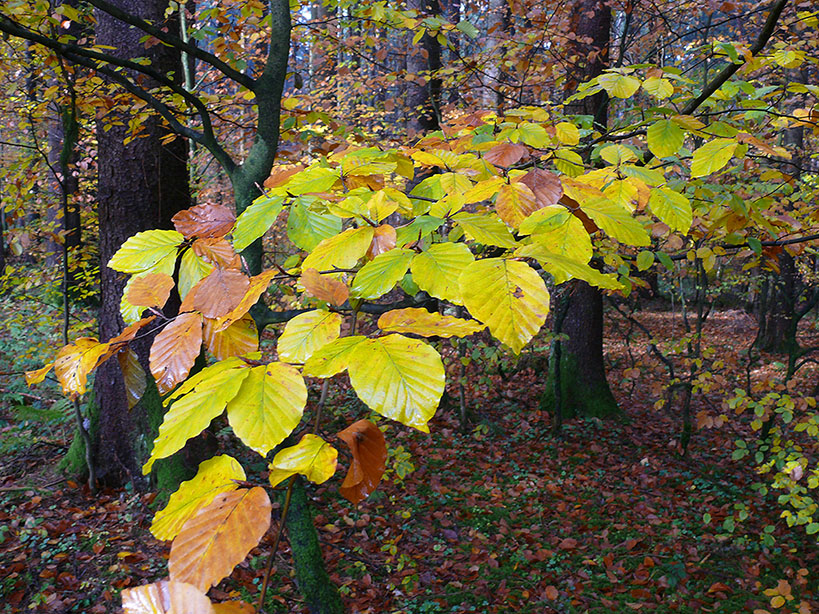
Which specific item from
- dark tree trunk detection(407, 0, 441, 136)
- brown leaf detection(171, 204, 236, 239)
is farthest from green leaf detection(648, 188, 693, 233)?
dark tree trunk detection(407, 0, 441, 136)

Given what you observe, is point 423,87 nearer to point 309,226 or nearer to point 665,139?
point 665,139

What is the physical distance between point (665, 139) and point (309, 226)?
98cm

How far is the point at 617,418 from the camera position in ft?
21.4

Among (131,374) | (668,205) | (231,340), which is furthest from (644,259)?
(131,374)

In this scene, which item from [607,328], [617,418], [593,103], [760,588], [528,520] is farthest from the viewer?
[607,328]

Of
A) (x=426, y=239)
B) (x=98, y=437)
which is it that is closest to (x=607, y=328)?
(x=98, y=437)

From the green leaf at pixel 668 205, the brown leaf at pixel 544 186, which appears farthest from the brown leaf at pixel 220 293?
the green leaf at pixel 668 205

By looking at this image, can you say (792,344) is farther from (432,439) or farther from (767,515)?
(432,439)

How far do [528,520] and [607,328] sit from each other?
8.03m

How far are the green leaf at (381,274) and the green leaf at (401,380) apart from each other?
0.43 feet

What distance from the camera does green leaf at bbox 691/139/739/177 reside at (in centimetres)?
124

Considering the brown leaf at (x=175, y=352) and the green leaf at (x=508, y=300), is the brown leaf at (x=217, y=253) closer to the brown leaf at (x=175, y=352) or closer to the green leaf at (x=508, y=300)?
the brown leaf at (x=175, y=352)

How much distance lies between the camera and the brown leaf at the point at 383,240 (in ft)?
2.89

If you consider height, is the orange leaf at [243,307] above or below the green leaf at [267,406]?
above
